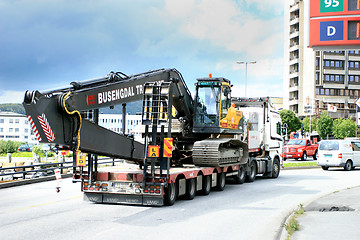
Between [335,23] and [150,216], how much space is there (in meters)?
6.88

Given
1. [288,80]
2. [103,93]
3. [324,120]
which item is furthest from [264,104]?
[288,80]

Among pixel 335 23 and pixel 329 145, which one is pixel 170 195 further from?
pixel 329 145

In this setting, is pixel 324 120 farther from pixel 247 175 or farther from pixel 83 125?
pixel 83 125

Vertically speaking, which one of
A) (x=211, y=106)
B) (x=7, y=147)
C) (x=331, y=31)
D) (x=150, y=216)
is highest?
(x=331, y=31)

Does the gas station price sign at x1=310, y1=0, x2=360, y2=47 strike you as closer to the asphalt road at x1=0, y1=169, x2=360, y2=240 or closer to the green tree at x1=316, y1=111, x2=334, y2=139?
the asphalt road at x1=0, y1=169, x2=360, y2=240

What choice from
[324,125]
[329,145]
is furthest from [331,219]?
[324,125]

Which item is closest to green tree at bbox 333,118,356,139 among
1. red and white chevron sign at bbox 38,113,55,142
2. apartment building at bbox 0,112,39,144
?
red and white chevron sign at bbox 38,113,55,142

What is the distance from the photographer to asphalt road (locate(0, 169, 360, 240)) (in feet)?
32.6

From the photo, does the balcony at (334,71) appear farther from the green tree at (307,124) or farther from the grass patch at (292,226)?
the grass patch at (292,226)

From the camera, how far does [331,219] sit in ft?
35.9

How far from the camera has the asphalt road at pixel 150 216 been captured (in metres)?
9.95

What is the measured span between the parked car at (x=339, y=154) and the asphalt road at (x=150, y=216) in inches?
530

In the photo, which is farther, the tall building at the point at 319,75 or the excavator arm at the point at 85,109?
the tall building at the point at 319,75

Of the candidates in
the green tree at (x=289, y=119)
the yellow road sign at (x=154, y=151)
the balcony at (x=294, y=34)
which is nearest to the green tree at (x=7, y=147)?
the green tree at (x=289, y=119)
